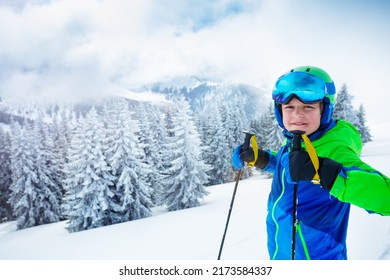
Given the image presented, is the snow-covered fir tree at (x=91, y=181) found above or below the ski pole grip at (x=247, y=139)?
below

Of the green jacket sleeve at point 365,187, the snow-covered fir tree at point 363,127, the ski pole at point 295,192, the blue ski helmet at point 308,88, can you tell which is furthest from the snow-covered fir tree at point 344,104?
the green jacket sleeve at point 365,187

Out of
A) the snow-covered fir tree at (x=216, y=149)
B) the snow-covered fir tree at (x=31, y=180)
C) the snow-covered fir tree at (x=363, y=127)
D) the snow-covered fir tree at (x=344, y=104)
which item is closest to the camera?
the snow-covered fir tree at (x=31, y=180)

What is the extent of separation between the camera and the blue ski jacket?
3.36 ft

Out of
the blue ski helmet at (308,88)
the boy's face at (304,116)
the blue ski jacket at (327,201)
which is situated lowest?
the blue ski jacket at (327,201)

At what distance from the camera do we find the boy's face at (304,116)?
1.38 metres

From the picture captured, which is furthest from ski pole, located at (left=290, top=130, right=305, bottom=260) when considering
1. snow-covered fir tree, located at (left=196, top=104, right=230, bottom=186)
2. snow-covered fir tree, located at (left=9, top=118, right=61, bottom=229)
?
snow-covered fir tree, located at (left=196, top=104, right=230, bottom=186)

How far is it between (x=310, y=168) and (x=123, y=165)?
1355 cm

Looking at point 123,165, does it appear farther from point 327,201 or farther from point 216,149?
point 327,201

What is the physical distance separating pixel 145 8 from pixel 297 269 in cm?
360

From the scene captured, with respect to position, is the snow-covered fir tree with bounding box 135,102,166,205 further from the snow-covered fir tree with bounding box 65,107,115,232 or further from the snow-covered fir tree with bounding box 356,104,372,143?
the snow-covered fir tree with bounding box 356,104,372,143

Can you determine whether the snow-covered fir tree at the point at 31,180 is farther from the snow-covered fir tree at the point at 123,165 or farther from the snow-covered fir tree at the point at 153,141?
the snow-covered fir tree at the point at 153,141

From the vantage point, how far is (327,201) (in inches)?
53.6

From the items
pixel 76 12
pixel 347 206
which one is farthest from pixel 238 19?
pixel 347 206

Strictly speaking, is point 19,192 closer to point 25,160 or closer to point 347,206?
point 25,160
